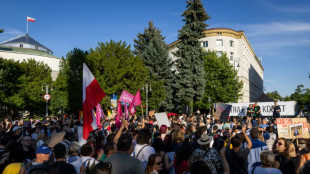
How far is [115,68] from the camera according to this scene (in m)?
37.7

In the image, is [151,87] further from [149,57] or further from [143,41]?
[143,41]

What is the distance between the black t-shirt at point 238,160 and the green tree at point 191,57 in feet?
110

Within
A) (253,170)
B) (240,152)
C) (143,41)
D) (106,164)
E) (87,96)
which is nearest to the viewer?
(106,164)

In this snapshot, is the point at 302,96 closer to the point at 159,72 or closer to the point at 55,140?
the point at 159,72

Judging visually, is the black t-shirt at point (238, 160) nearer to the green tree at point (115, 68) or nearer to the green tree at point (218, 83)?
the green tree at point (115, 68)

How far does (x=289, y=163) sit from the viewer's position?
16.2 feet

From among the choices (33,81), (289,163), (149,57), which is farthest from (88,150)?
(33,81)

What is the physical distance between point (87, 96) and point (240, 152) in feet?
13.1

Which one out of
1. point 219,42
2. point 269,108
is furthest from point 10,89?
point 219,42

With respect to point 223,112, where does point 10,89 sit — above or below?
above

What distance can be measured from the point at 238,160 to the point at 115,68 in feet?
110

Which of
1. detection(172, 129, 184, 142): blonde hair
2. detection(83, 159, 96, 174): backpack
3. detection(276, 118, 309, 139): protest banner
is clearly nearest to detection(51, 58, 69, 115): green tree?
detection(276, 118, 309, 139): protest banner

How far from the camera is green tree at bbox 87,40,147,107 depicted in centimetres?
3730

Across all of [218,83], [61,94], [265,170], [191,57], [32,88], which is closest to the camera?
[265,170]
